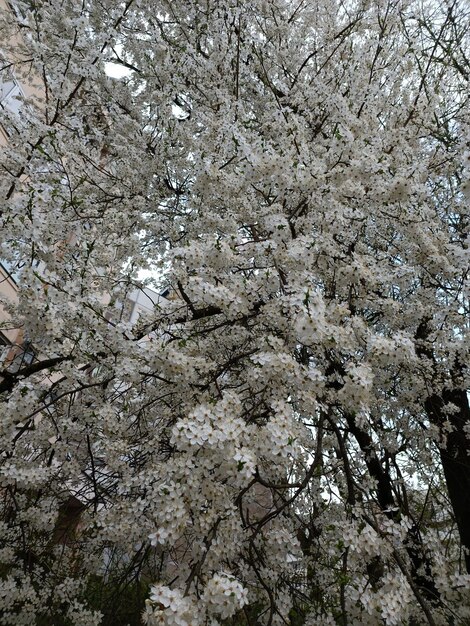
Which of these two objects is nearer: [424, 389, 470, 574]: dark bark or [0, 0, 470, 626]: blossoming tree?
[0, 0, 470, 626]: blossoming tree

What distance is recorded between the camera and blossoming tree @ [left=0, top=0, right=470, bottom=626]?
312cm

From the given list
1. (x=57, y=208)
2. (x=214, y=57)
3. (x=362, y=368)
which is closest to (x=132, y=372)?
(x=362, y=368)

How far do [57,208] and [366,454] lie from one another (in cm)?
444

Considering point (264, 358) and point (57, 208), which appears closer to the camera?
point (264, 358)

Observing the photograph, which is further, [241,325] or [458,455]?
[458,455]

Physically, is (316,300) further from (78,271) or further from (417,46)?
(417,46)

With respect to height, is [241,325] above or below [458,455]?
above

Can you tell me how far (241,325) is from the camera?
4484 millimetres

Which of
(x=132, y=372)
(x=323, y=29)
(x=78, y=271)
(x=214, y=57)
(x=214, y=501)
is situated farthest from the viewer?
(x=323, y=29)

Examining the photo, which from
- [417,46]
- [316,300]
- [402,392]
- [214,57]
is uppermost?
[417,46]

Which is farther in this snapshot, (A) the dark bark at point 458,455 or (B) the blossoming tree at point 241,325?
(A) the dark bark at point 458,455

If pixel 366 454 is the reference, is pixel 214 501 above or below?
below

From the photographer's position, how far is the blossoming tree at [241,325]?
3123 millimetres

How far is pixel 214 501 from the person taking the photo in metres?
2.89
